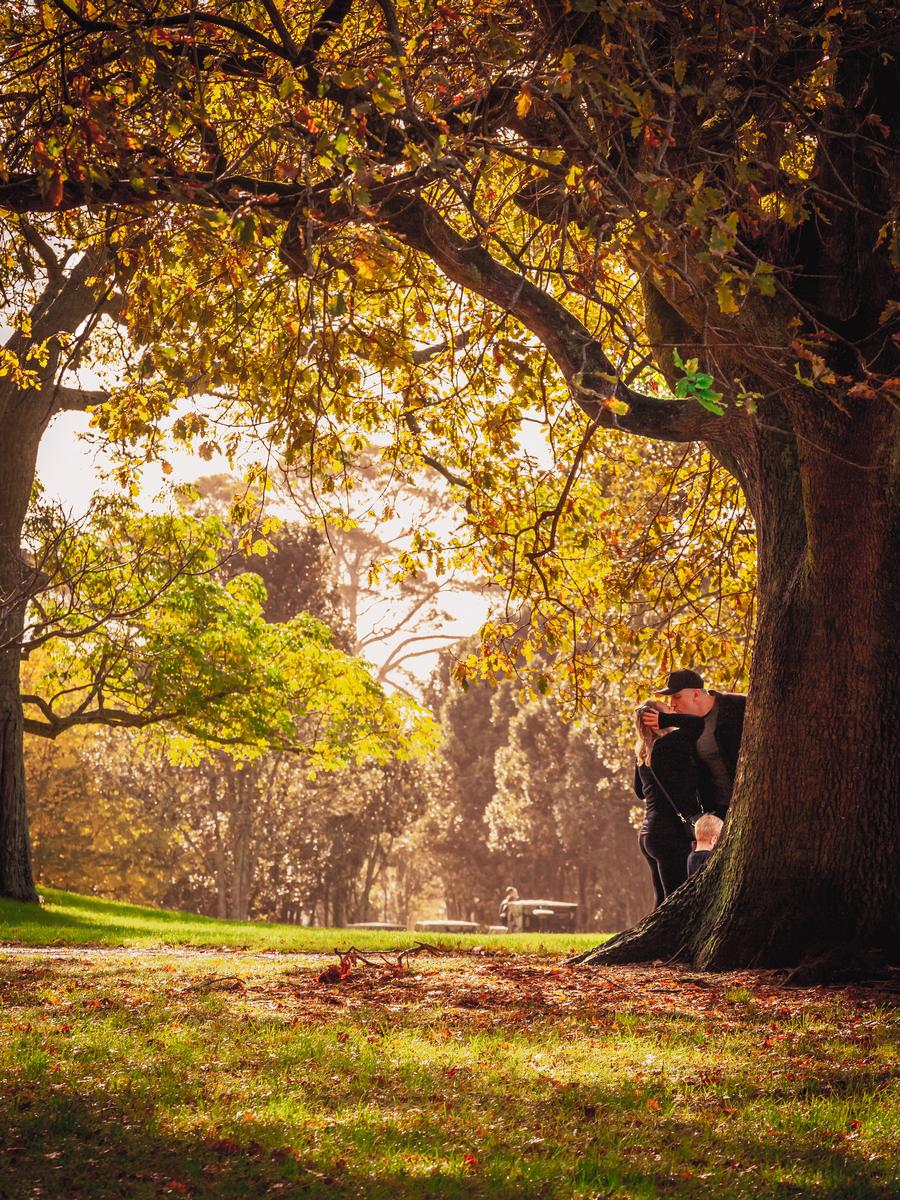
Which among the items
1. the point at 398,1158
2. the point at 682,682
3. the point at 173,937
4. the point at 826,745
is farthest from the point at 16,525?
the point at 398,1158

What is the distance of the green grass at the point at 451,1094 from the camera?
3162 mm

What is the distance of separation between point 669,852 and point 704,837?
342 millimetres

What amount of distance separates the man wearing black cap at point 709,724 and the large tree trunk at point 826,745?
3.77 feet

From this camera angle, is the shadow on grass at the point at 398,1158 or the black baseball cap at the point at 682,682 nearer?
the shadow on grass at the point at 398,1158

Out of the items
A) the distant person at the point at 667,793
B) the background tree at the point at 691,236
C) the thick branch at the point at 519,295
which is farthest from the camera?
the distant person at the point at 667,793

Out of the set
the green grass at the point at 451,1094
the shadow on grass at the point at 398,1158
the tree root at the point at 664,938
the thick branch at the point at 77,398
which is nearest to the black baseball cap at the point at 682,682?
the tree root at the point at 664,938

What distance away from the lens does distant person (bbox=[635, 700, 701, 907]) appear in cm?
851

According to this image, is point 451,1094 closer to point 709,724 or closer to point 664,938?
point 664,938

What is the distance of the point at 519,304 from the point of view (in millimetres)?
7094

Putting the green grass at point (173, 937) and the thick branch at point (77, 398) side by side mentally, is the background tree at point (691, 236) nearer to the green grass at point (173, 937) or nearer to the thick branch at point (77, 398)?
the green grass at point (173, 937)

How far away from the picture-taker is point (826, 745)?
686 cm

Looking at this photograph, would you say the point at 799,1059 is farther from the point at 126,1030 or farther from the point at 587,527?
the point at 587,527

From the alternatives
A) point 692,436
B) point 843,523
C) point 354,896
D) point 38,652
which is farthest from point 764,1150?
point 354,896

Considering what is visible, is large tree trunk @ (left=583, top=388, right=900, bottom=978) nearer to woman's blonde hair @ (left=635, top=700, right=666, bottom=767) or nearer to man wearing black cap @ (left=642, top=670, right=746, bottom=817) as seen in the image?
man wearing black cap @ (left=642, top=670, right=746, bottom=817)
